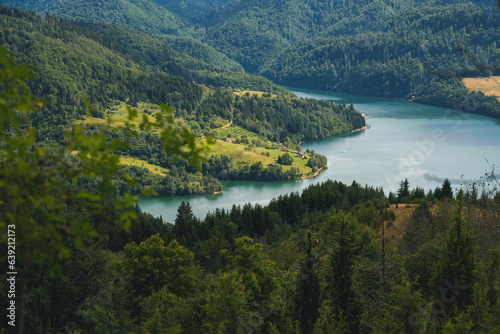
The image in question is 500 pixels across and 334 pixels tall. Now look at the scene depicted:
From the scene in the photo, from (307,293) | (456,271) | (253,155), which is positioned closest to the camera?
(456,271)

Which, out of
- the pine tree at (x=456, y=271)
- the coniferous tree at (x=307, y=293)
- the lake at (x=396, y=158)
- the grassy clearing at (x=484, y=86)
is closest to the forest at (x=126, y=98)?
the lake at (x=396, y=158)

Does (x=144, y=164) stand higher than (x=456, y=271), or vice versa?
(x=456, y=271)

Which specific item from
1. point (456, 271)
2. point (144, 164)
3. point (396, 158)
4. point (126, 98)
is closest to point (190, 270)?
point (456, 271)

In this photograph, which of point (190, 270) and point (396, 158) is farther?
point (396, 158)

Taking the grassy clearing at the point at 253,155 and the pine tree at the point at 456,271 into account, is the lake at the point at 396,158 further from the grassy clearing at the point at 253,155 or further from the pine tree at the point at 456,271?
the pine tree at the point at 456,271

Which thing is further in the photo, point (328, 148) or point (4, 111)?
point (328, 148)

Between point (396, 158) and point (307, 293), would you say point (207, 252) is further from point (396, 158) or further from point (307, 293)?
point (396, 158)

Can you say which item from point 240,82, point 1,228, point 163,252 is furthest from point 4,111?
point 240,82

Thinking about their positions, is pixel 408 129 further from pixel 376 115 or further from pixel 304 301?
pixel 304 301
